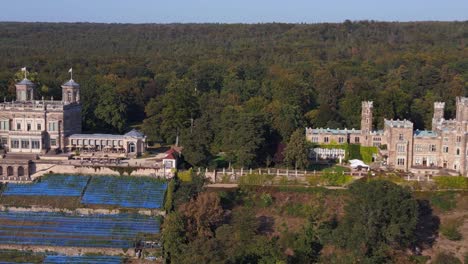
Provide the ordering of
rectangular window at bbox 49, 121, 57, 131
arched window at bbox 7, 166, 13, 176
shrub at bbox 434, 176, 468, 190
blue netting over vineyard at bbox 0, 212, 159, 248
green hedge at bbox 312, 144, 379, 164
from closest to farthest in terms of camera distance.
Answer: blue netting over vineyard at bbox 0, 212, 159, 248
shrub at bbox 434, 176, 468, 190
arched window at bbox 7, 166, 13, 176
rectangular window at bbox 49, 121, 57, 131
green hedge at bbox 312, 144, 379, 164

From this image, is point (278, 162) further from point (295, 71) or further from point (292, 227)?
point (295, 71)

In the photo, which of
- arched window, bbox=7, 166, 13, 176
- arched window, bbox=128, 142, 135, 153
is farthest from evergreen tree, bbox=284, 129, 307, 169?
arched window, bbox=7, 166, 13, 176

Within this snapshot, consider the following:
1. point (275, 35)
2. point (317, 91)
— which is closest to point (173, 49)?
point (275, 35)

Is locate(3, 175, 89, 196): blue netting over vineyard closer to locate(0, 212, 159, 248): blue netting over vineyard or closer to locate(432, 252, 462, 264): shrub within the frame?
locate(0, 212, 159, 248): blue netting over vineyard

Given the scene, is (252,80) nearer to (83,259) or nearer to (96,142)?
(96,142)

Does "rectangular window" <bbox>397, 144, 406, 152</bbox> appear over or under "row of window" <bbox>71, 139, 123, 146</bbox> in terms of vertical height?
over

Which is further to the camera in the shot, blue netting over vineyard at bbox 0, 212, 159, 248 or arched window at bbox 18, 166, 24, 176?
arched window at bbox 18, 166, 24, 176

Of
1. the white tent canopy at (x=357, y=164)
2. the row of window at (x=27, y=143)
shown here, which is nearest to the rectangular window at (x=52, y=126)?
the row of window at (x=27, y=143)
